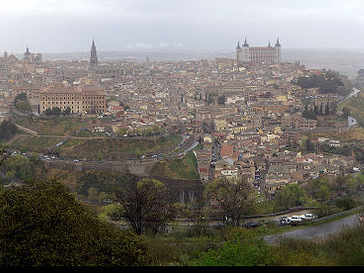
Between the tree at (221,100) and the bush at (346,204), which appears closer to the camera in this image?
the bush at (346,204)

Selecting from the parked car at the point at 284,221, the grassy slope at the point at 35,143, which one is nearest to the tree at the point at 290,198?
the parked car at the point at 284,221

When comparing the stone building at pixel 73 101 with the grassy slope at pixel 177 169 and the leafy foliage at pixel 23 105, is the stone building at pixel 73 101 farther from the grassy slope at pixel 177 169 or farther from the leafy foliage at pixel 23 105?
the grassy slope at pixel 177 169

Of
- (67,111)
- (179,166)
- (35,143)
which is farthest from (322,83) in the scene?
(35,143)

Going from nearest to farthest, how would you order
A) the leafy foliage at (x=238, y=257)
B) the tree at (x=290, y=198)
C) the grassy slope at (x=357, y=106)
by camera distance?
the leafy foliage at (x=238, y=257) < the tree at (x=290, y=198) < the grassy slope at (x=357, y=106)

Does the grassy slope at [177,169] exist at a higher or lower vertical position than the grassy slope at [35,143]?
lower

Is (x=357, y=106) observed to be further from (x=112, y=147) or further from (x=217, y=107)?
(x=112, y=147)

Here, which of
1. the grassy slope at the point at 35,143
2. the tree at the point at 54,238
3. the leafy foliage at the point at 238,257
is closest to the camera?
the leafy foliage at the point at 238,257

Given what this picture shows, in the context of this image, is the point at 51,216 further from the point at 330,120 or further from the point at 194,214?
the point at 330,120

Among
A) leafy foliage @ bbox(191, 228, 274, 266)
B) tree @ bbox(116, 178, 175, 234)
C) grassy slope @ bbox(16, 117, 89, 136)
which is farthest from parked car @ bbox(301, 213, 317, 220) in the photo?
grassy slope @ bbox(16, 117, 89, 136)
